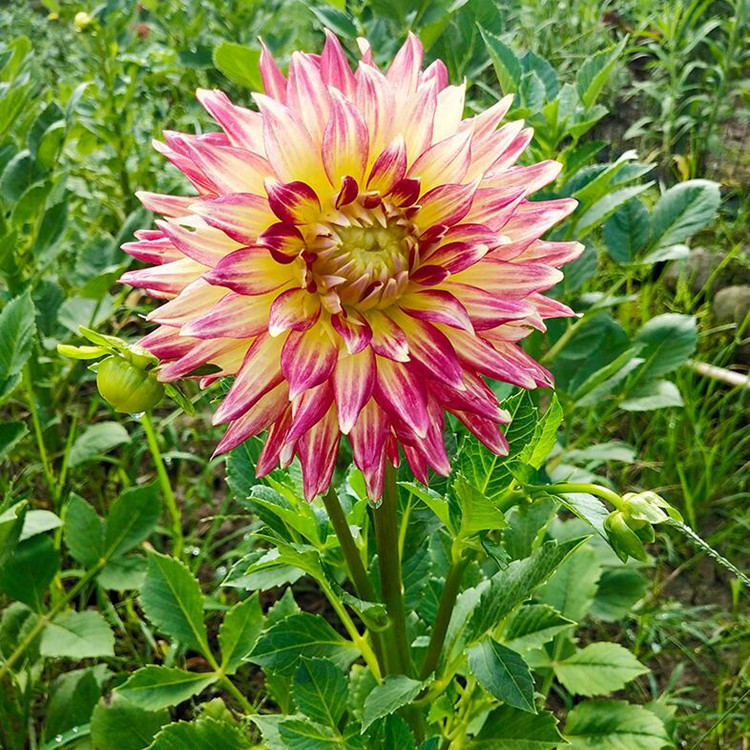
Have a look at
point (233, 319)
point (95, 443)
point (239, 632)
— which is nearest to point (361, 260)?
point (233, 319)

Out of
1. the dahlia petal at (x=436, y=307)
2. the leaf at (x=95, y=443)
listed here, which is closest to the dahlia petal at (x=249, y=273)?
the dahlia petal at (x=436, y=307)

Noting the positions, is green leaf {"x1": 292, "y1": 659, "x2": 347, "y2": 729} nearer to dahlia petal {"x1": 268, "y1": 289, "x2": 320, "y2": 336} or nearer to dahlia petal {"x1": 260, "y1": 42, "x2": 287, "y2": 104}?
dahlia petal {"x1": 268, "y1": 289, "x2": 320, "y2": 336}

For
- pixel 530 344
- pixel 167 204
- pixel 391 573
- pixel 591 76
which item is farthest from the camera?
pixel 530 344

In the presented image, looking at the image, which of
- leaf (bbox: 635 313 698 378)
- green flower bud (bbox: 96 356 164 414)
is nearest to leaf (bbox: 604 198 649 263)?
leaf (bbox: 635 313 698 378)

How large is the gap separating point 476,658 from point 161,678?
0.51m

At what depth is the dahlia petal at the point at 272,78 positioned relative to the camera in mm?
713

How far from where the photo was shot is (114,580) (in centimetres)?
136

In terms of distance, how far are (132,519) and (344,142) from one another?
90 cm

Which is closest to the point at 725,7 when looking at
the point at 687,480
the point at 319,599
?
the point at 687,480

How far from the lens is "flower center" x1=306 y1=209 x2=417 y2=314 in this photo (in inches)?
26.2

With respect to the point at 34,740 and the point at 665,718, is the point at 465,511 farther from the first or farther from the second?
the point at 34,740

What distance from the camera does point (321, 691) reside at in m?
0.90

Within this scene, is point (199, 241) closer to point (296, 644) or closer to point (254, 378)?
point (254, 378)

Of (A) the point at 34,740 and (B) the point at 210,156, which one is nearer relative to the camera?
(B) the point at 210,156
